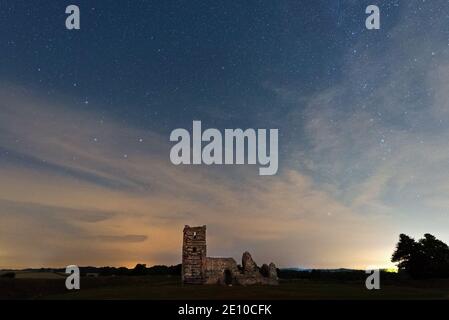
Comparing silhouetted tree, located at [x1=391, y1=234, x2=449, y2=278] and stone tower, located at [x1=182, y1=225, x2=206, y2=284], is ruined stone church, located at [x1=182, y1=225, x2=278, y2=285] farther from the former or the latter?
silhouetted tree, located at [x1=391, y1=234, x2=449, y2=278]

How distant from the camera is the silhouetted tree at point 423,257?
67750mm

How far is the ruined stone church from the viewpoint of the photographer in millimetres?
52219

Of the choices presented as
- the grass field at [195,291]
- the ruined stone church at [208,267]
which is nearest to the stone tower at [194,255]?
the ruined stone church at [208,267]

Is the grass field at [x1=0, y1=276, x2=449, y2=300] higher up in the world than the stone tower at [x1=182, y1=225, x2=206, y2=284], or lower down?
lower down

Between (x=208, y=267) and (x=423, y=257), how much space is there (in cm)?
3532

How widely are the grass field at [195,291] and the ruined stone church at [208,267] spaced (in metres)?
4.07

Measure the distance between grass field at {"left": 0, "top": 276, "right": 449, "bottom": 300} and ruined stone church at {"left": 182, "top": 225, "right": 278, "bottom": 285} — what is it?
4066mm

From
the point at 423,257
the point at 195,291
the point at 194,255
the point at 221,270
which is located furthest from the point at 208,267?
the point at 423,257

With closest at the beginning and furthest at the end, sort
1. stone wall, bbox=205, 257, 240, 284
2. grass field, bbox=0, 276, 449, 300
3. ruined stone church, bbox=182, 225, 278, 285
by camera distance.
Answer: grass field, bbox=0, 276, 449, 300 → ruined stone church, bbox=182, 225, 278, 285 → stone wall, bbox=205, 257, 240, 284

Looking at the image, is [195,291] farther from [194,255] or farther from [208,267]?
[194,255]

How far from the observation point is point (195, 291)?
129ft

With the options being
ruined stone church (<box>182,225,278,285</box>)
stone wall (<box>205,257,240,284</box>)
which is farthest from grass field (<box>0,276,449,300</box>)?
stone wall (<box>205,257,240,284</box>)
